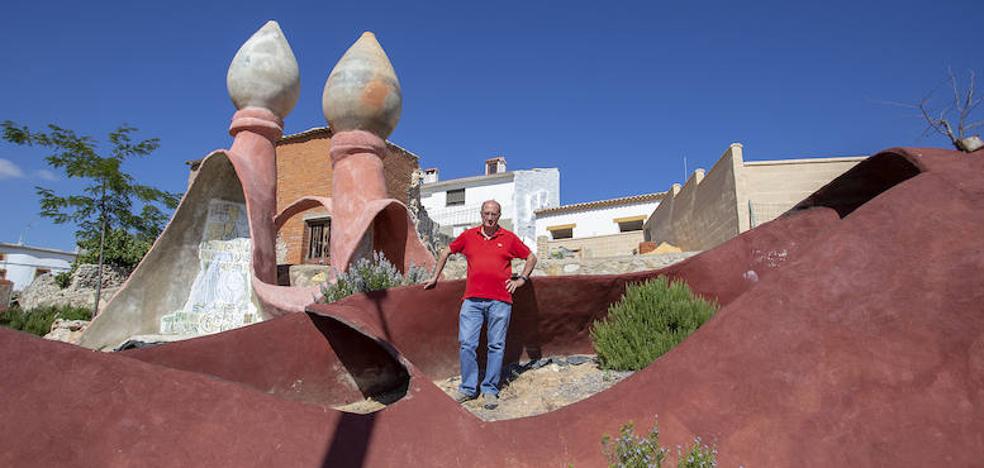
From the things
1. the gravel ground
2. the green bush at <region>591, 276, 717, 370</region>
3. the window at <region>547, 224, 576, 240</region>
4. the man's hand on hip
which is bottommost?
the gravel ground

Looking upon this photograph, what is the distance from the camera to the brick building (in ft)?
53.4

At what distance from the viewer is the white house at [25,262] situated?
37.2 metres

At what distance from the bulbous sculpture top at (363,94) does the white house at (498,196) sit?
76.7 ft

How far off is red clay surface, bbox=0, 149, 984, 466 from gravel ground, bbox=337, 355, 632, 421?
113 cm

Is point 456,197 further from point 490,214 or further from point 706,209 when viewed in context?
point 490,214

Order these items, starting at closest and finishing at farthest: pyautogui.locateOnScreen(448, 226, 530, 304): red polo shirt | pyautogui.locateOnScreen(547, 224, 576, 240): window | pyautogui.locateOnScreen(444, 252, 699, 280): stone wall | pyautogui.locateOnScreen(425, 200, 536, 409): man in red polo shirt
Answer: pyautogui.locateOnScreen(425, 200, 536, 409): man in red polo shirt < pyautogui.locateOnScreen(448, 226, 530, 304): red polo shirt < pyautogui.locateOnScreen(444, 252, 699, 280): stone wall < pyautogui.locateOnScreen(547, 224, 576, 240): window

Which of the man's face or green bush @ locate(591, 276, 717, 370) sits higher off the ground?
the man's face

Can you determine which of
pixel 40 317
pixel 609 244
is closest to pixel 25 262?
pixel 40 317

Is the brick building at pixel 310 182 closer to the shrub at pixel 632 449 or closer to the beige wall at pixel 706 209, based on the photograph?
the beige wall at pixel 706 209

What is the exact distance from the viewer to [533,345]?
361 cm

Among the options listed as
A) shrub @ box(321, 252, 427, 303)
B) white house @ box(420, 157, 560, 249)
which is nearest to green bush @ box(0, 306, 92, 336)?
shrub @ box(321, 252, 427, 303)

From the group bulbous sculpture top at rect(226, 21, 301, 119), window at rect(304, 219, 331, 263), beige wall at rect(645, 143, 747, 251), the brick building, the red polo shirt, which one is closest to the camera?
the red polo shirt

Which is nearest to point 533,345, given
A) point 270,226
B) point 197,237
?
point 270,226

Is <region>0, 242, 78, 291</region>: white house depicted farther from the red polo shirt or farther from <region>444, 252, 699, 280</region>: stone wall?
the red polo shirt
